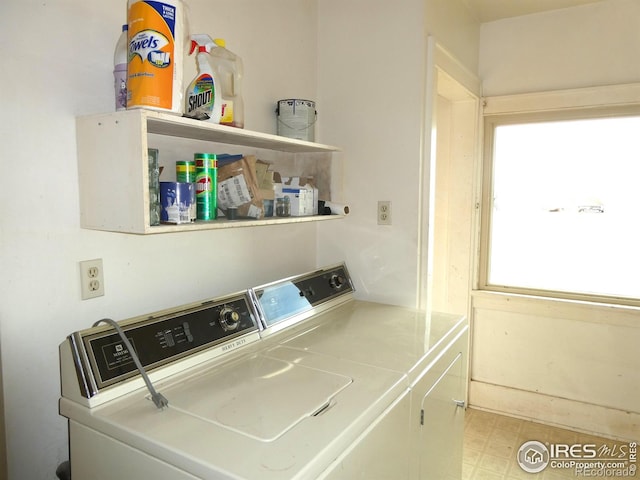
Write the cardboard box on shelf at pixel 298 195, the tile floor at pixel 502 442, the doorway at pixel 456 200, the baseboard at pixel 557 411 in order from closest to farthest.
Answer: the cardboard box on shelf at pixel 298 195 → the tile floor at pixel 502 442 → the baseboard at pixel 557 411 → the doorway at pixel 456 200

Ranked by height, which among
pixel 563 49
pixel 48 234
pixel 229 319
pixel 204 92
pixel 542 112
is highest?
pixel 563 49

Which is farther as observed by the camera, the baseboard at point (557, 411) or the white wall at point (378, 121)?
the baseboard at point (557, 411)

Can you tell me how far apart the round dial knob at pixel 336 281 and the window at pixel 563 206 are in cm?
132

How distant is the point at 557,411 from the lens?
108 inches

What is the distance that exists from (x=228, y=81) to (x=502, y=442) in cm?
246

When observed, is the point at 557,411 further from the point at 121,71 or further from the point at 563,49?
the point at 121,71

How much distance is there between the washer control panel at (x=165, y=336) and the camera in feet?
3.58

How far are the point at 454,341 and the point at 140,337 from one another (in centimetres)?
113

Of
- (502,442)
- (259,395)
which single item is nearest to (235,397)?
(259,395)

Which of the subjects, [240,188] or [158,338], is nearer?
[158,338]

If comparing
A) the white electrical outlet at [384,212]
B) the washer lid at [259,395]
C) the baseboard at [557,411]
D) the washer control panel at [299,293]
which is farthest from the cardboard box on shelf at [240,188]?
the baseboard at [557,411]

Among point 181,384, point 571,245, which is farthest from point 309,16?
point 571,245

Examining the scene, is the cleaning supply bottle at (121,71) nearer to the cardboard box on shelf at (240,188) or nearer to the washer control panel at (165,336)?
the cardboard box on shelf at (240,188)

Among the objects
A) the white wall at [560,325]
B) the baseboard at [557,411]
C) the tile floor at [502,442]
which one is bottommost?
the tile floor at [502,442]
